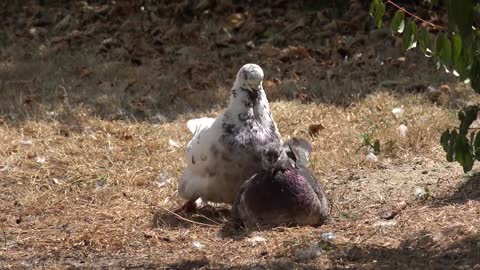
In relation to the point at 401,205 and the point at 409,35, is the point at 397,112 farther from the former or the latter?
the point at 409,35

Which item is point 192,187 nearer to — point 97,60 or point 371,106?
point 371,106

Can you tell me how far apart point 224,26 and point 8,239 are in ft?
14.9

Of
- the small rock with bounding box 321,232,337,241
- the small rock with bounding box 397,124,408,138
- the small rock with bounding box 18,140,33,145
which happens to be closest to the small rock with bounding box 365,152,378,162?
the small rock with bounding box 397,124,408,138

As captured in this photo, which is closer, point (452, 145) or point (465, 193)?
point (452, 145)

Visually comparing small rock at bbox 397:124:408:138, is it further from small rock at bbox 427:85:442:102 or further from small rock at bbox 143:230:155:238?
small rock at bbox 143:230:155:238

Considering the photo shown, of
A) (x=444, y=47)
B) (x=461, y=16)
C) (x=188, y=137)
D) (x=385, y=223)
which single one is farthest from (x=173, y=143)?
(x=461, y=16)

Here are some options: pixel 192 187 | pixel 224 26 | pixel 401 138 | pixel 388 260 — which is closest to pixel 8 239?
pixel 192 187

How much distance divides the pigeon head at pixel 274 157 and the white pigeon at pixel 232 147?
0.04m

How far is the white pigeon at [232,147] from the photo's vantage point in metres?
5.27

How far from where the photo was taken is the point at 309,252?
14.6 feet

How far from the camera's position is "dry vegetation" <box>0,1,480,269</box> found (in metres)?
4.71

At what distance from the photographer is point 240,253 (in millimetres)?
4656

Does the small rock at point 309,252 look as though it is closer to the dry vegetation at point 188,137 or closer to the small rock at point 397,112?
the dry vegetation at point 188,137

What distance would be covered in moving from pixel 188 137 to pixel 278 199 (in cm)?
205
